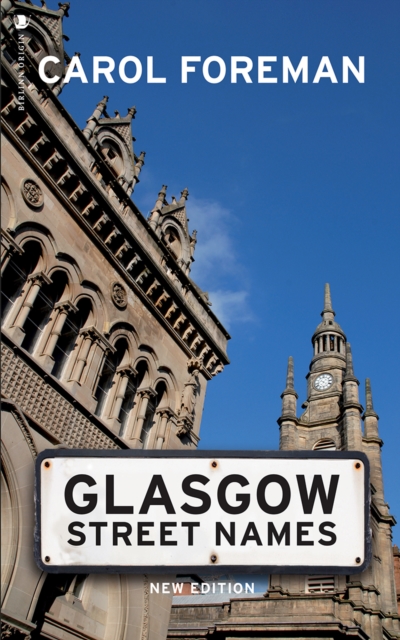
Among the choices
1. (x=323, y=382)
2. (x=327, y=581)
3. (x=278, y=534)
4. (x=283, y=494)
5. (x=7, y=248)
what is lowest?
(x=278, y=534)

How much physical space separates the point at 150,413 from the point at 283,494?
47.8 ft

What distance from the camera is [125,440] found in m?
14.7

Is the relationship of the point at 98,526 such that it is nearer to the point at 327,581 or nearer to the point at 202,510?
the point at 202,510

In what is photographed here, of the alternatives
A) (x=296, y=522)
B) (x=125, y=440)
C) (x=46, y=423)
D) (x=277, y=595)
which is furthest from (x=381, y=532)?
(x=296, y=522)

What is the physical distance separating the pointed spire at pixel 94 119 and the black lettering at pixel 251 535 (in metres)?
14.7

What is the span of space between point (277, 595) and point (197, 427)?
16.4 metres

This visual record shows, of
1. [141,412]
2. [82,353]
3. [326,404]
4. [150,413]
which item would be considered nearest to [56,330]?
[82,353]

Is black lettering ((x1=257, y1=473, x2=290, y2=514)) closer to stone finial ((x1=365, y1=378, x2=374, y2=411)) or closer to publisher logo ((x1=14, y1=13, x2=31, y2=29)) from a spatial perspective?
publisher logo ((x1=14, y1=13, x2=31, y2=29))

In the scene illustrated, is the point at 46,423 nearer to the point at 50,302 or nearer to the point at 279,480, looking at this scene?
the point at 50,302

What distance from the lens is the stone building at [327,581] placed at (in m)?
27.3

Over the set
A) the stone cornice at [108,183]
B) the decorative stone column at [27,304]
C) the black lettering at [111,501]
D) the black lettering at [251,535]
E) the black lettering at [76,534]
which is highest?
the stone cornice at [108,183]

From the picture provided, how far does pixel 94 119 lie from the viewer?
1652 centimetres

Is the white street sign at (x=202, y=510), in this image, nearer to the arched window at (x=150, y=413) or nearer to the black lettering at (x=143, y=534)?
the black lettering at (x=143, y=534)

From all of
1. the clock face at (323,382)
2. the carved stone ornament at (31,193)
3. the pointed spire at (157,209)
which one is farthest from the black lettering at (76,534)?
the clock face at (323,382)
